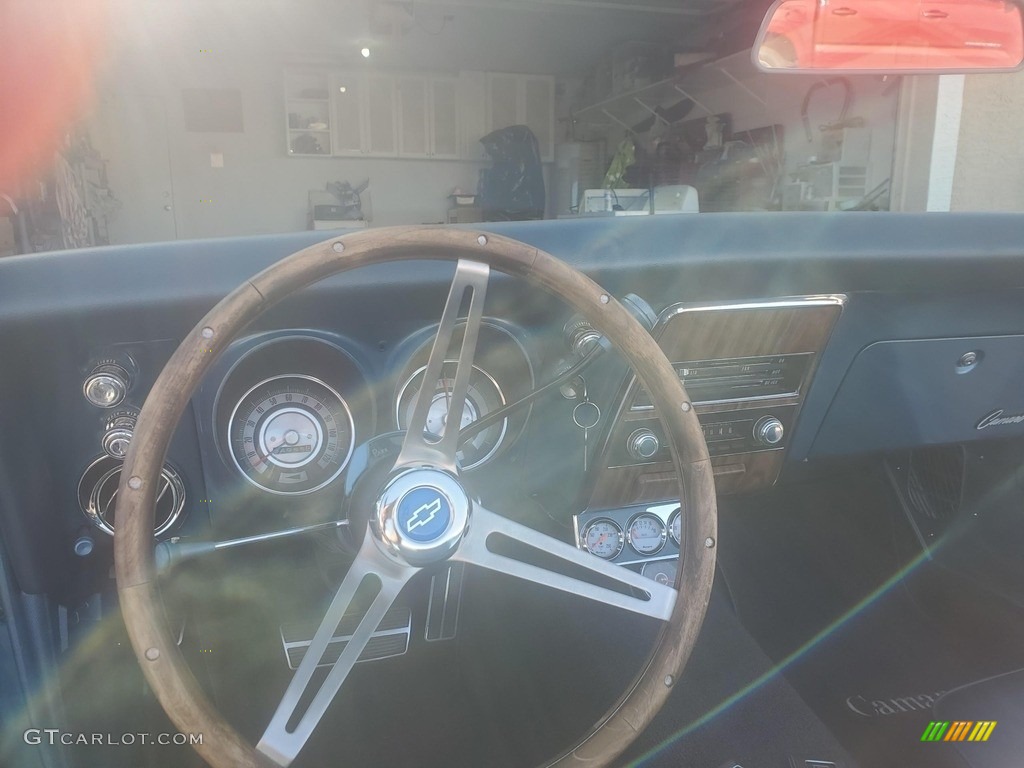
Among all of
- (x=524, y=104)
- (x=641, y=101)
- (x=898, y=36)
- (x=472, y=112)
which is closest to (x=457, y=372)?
(x=898, y=36)

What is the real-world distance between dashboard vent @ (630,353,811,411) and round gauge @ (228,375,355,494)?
0.55 metres

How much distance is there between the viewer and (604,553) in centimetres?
164

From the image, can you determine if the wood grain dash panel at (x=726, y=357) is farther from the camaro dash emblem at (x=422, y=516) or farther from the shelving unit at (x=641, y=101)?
the shelving unit at (x=641, y=101)

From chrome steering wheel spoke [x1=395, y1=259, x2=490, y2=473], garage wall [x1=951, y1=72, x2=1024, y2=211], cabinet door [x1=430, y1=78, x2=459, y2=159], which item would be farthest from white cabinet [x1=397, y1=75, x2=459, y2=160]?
chrome steering wheel spoke [x1=395, y1=259, x2=490, y2=473]

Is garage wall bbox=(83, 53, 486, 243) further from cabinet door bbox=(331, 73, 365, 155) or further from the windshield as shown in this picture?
cabinet door bbox=(331, 73, 365, 155)

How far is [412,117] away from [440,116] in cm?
38

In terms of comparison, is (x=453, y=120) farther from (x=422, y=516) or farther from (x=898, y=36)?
(x=422, y=516)

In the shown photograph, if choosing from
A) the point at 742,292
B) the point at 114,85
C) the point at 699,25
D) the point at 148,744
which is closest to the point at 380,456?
the point at 742,292

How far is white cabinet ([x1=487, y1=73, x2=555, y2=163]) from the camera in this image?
33.9 feet

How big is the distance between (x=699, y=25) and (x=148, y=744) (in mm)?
8195

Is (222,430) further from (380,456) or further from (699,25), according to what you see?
(699,25)

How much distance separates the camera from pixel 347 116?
9.81 metres

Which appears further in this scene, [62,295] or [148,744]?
[148,744]

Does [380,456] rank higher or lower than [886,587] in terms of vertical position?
higher
